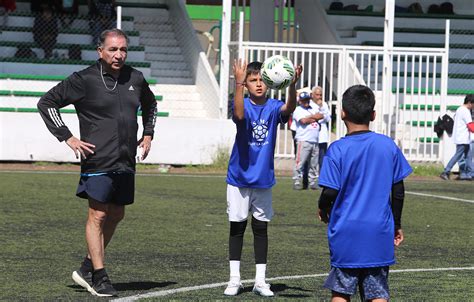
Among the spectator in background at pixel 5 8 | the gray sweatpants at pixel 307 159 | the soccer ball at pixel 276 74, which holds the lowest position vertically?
the gray sweatpants at pixel 307 159

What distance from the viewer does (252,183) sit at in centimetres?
922

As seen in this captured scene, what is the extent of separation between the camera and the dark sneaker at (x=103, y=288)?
8804 millimetres

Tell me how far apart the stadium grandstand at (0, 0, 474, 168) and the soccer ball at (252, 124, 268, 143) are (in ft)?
49.7

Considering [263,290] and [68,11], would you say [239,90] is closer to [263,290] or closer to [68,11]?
[263,290]

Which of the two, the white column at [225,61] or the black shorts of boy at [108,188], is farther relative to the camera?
the white column at [225,61]

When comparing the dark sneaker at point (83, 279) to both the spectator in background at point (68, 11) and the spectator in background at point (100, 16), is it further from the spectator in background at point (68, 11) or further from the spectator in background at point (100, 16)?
the spectator in background at point (68, 11)

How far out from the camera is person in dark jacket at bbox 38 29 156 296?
891 centimetres

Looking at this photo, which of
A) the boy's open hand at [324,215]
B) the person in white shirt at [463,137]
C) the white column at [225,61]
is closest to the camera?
the boy's open hand at [324,215]

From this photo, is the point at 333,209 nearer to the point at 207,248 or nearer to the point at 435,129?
the point at 207,248

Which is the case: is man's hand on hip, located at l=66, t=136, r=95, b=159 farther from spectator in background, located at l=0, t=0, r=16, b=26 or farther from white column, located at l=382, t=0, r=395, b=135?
spectator in background, located at l=0, t=0, r=16, b=26

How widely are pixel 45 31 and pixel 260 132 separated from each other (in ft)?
63.4

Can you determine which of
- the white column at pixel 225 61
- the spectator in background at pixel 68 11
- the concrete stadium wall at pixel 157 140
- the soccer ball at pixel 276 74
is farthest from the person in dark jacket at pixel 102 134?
the spectator in background at pixel 68 11

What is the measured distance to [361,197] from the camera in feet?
22.7

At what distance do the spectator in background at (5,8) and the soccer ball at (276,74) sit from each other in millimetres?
19728
